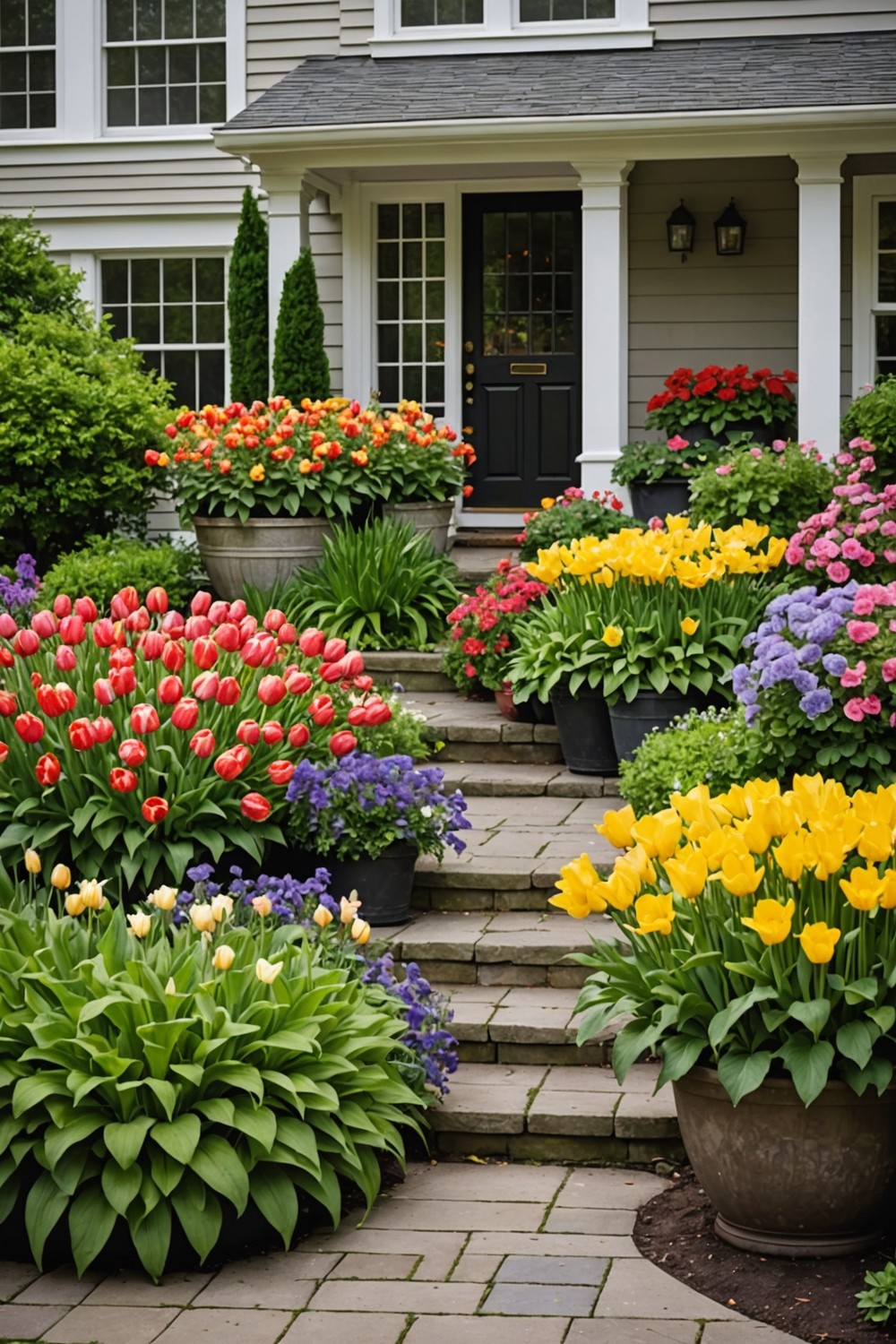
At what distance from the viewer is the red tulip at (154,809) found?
5387mm

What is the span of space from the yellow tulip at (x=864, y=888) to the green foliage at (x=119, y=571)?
6.21 m

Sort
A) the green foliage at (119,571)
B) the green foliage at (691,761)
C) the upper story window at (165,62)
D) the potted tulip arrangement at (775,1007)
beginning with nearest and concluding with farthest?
the potted tulip arrangement at (775,1007), the green foliage at (691,761), the green foliage at (119,571), the upper story window at (165,62)

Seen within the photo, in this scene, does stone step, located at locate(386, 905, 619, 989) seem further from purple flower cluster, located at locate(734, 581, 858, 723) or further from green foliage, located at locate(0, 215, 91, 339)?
green foliage, located at locate(0, 215, 91, 339)

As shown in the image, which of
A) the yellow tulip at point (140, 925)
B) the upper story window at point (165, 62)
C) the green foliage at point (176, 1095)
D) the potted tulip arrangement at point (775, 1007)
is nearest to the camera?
the potted tulip arrangement at point (775, 1007)

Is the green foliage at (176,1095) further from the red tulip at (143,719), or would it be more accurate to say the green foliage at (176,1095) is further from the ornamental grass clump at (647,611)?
the ornamental grass clump at (647,611)

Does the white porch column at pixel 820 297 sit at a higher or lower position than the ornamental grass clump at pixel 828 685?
higher

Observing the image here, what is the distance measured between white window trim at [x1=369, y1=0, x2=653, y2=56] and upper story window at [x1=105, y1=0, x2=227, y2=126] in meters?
1.40

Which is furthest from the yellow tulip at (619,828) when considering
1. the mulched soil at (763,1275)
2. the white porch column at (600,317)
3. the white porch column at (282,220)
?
the white porch column at (282,220)

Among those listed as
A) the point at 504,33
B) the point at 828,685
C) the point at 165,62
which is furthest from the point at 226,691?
the point at 165,62

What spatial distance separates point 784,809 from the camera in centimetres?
432

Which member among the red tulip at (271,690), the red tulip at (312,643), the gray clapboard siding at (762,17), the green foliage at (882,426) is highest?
the gray clapboard siding at (762,17)

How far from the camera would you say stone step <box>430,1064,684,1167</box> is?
4973 millimetres

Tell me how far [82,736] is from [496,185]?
8256 mm

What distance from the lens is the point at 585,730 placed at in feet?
26.1
